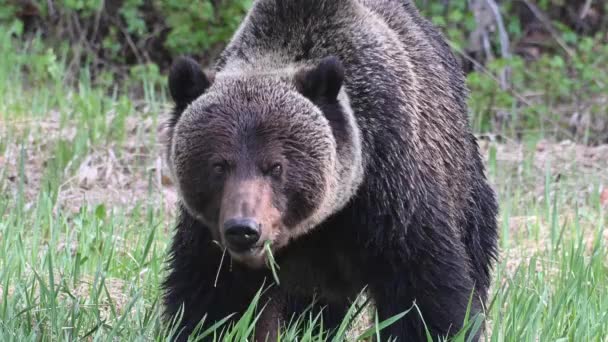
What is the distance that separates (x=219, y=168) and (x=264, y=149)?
0.60ft

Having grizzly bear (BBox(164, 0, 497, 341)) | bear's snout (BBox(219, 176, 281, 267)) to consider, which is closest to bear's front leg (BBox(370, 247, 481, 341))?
grizzly bear (BBox(164, 0, 497, 341))

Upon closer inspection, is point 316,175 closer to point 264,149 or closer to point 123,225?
point 264,149

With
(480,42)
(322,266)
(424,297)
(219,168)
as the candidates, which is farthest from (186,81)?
(480,42)

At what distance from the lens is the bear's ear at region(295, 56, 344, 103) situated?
4453 millimetres

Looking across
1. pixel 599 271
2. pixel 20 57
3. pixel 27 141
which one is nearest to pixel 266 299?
pixel 599 271

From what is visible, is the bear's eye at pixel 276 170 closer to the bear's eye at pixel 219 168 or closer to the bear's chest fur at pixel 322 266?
the bear's eye at pixel 219 168

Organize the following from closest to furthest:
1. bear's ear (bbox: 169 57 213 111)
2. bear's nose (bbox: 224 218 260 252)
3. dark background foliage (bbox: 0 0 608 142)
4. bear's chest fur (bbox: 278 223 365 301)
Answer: bear's nose (bbox: 224 218 260 252) → bear's ear (bbox: 169 57 213 111) → bear's chest fur (bbox: 278 223 365 301) → dark background foliage (bbox: 0 0 608 142)

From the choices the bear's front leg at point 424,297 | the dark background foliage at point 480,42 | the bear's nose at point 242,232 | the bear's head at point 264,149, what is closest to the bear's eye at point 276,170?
the bear's head at point 264,149

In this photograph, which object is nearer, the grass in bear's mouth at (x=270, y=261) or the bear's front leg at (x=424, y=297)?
the grass in bear's mouth at (x=270, y=261)

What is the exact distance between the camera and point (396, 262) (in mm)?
4676

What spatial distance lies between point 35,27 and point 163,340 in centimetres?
877

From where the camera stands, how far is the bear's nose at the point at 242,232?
4.02 metres

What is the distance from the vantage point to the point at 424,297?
15.3ft

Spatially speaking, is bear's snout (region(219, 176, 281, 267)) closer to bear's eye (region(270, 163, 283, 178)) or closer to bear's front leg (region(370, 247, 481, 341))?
bear's eye (region(270, 163, 283, 178))
